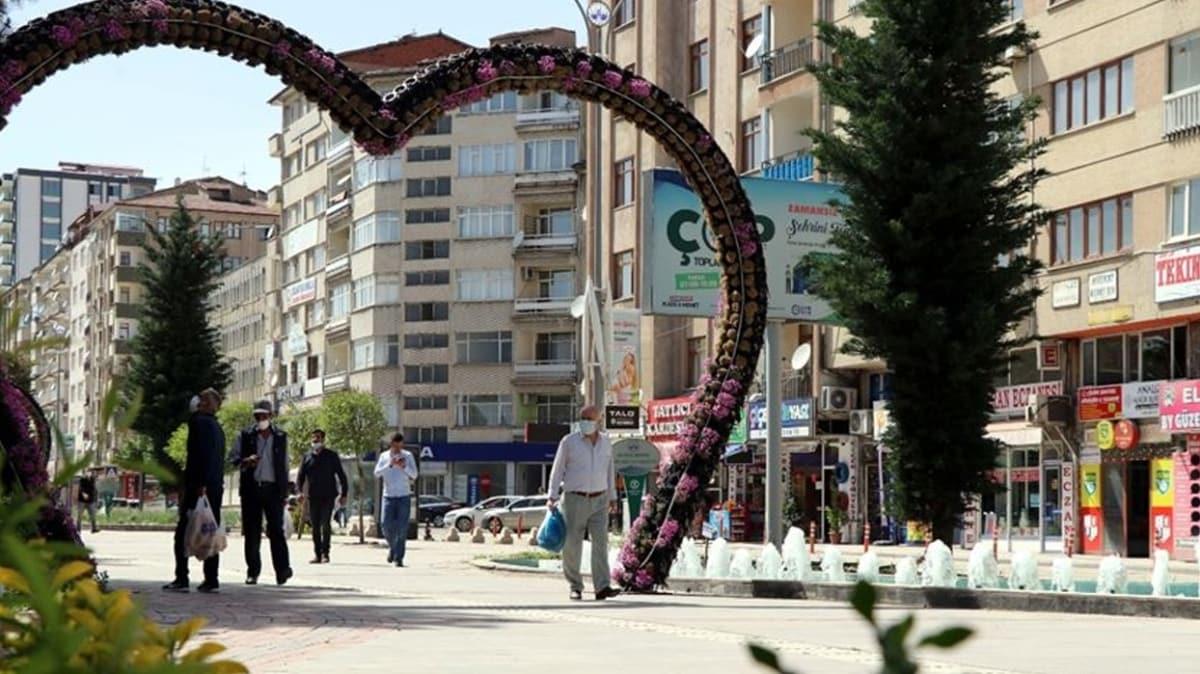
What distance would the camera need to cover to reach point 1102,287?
44906mm

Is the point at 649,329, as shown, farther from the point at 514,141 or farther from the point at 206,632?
the point at 206,632

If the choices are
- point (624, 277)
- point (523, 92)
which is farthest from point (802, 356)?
point (523, 92)

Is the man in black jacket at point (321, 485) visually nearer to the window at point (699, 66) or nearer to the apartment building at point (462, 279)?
the window at point (699, 66)

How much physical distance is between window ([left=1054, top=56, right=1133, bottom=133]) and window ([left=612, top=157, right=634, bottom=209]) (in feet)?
69.0

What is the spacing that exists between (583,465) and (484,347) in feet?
276

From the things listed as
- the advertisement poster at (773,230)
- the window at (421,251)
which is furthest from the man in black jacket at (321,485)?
the window at (421,251)

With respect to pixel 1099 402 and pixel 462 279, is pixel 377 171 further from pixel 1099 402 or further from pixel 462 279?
pixel 1099 402

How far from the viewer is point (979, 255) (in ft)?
112

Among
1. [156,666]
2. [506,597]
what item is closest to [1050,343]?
[506,597]

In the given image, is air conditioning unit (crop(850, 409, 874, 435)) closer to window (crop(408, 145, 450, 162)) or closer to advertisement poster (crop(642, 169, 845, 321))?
advertisement poster (crop(642, 169, 845, 321))

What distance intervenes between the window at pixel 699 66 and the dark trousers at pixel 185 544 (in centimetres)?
4511

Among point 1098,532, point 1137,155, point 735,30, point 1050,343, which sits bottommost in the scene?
point 1098,532

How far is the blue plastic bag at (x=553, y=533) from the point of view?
758 inches

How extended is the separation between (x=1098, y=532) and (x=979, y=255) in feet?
46.2
